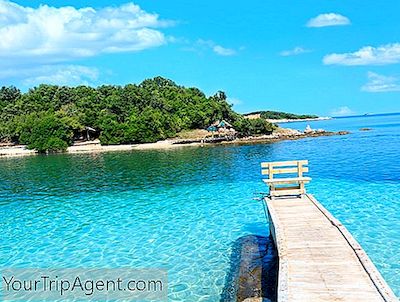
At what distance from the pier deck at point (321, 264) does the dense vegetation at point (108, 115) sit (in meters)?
68.8

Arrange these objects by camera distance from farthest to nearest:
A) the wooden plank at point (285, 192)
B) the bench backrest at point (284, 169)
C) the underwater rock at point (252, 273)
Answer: the bench backrest at point (284, 169), the wooden plank at point (285, 192), the underwater rock at point (252, 273)

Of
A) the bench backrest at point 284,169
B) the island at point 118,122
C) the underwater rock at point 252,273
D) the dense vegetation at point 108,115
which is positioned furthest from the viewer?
the dense vegetation at point 108,115

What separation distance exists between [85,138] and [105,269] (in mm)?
75996

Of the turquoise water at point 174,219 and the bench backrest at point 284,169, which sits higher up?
the bench backrest at point 284,169

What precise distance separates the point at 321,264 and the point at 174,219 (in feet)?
37.0

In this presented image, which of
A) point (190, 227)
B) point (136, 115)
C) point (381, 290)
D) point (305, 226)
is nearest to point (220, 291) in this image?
point (305, 226)

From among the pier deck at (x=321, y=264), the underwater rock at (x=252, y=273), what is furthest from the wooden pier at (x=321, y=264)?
the underwater rock at (x=252, y=273)

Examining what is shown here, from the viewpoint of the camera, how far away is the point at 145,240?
636 inches

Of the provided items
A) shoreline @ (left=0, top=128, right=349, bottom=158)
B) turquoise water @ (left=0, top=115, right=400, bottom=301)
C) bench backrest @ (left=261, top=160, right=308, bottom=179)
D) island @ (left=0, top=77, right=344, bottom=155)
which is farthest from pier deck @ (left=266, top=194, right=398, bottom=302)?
island @ (left=0, top=77, right=344, bottom=155)

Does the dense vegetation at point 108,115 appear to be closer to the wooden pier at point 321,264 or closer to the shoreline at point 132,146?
the shoreline at point 132,146

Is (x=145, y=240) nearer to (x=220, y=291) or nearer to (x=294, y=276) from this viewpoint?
(x=220, y=291)

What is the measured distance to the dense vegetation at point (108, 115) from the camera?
258 feet

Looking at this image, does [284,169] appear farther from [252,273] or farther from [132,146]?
[132,146]

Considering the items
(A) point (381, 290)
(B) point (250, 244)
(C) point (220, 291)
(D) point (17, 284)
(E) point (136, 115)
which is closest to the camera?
(A) point (381, 290)
